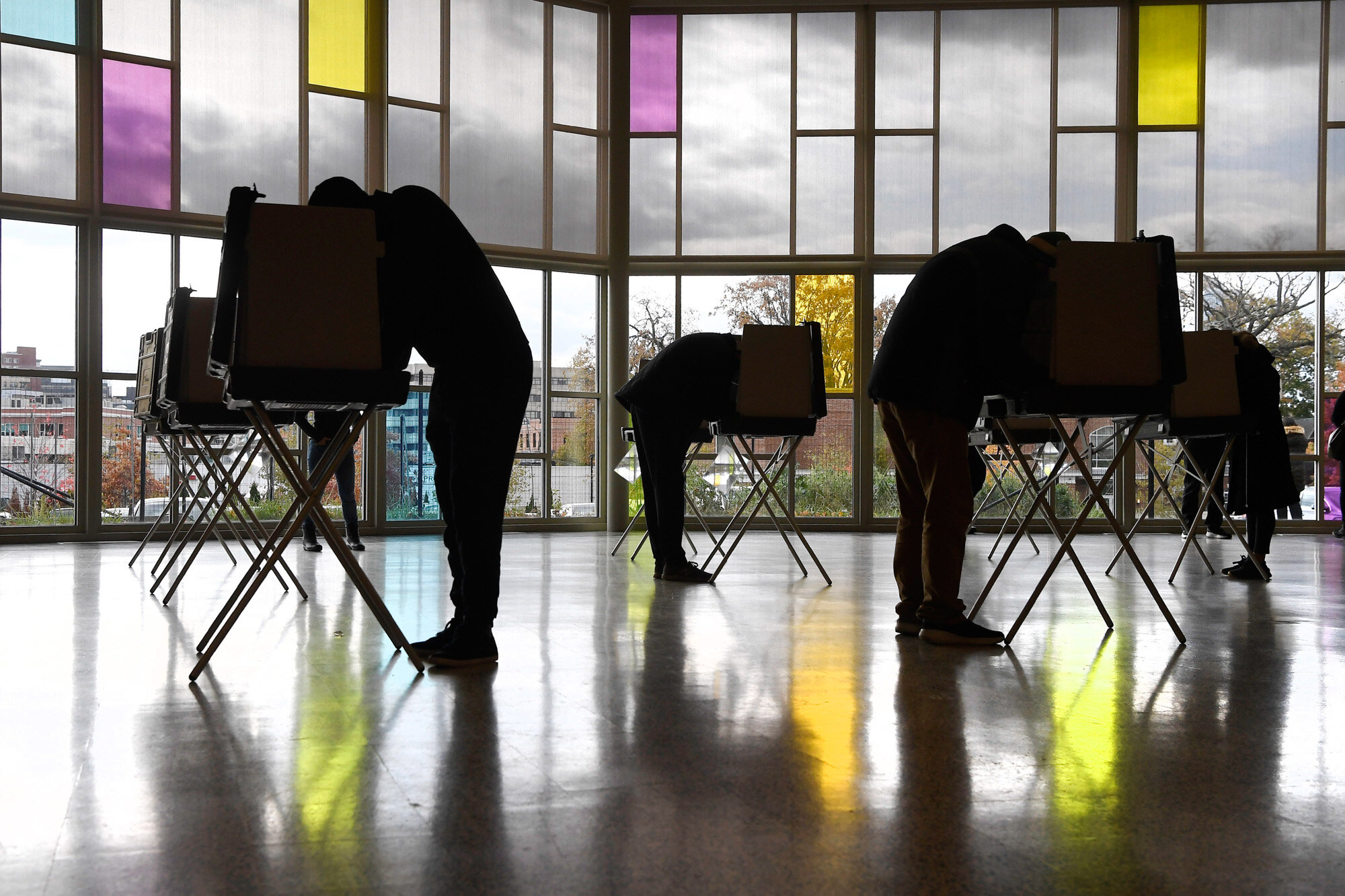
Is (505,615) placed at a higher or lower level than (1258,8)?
lower

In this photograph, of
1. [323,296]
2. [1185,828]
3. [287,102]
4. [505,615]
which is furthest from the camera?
[287,102]

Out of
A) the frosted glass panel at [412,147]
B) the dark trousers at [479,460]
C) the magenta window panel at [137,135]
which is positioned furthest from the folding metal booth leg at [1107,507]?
the magenta window panel at [137,135]

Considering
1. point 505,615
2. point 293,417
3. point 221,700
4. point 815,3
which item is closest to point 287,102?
point 815,3

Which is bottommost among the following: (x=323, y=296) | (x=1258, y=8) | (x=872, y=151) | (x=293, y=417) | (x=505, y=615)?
(x=505, y=615)

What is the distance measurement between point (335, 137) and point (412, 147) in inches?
24.3

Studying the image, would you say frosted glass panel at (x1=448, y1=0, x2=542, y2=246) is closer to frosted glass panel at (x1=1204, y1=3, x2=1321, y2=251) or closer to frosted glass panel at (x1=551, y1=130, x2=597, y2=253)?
frosted glass panel at (x1=551, y1=130, x2=597, y2=253)

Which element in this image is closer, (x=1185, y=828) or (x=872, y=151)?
(x=1185, y=828)

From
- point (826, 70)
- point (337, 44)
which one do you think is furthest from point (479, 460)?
point (826, 70)

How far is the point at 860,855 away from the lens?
142 cm

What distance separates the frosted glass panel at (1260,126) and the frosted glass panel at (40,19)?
9251 mm

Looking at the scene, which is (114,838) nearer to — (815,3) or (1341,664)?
(1341,664)

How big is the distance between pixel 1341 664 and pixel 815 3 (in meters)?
8.24

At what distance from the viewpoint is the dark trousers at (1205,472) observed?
18.8 feet

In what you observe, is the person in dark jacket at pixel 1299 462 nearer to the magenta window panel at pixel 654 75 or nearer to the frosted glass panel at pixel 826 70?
the frosted glass panel at pixel 826 70
